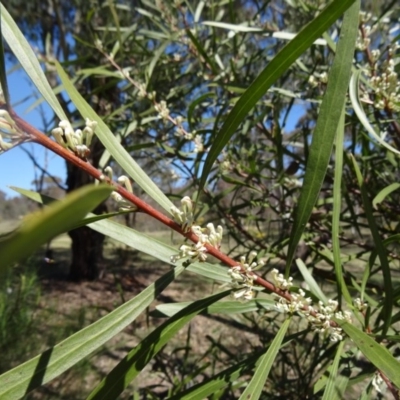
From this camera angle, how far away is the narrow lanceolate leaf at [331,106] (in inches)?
15.4

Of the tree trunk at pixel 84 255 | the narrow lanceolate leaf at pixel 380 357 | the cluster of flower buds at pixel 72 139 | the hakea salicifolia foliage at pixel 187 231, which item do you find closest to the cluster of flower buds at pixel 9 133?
the cluster of flower buds at pixel 72 139

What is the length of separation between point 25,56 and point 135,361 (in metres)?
0.32

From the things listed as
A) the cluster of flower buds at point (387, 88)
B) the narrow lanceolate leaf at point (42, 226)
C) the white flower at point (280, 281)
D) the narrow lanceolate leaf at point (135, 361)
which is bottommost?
the narrow lanceolate leaf at point (135, 361)

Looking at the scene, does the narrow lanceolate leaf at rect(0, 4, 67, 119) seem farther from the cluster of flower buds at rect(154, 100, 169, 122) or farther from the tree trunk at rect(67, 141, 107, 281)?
the tree trunk at rect(67, 141, 107, 281)

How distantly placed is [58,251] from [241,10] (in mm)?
5697

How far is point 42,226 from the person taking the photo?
0.16 meters

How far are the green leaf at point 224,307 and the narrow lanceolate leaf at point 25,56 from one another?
0.87 feet

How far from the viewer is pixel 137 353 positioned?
0.43m

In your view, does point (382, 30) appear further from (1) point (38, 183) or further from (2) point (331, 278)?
(1) point (38, 183)

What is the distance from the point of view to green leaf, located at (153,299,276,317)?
0.52 meters

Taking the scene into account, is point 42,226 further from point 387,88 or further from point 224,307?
point 387,88

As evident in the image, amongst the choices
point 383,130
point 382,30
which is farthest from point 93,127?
point 382,30

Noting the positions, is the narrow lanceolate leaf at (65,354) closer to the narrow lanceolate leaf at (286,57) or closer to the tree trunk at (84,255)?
the narrow lanceolate leaf at (286,57)

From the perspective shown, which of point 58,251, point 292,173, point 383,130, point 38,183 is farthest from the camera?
point 58,251
